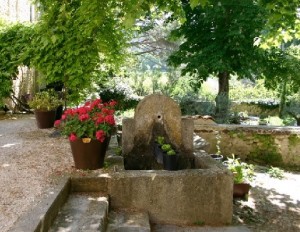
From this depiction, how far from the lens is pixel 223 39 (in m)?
11.0

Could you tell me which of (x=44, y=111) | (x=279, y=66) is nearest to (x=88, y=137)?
(x=44, y=111)

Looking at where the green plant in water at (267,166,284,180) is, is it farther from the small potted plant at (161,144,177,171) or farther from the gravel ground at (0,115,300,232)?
the small potted plant at (161,144,177,171)

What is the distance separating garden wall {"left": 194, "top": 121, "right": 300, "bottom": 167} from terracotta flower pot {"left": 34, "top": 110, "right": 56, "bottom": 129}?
3.49 metres

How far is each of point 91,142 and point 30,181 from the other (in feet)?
2.95

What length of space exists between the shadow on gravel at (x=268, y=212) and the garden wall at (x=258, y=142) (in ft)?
Answer: 6.50

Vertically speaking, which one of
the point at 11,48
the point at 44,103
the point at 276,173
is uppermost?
the point at 11,48

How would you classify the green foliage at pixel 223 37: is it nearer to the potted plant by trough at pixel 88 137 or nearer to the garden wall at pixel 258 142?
the garden wall at pixel 258 142

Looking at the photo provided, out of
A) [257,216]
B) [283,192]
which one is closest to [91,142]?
[257,216]

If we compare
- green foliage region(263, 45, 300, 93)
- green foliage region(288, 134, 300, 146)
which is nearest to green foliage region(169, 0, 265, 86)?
green foliage region(263, 45, 300, 93)

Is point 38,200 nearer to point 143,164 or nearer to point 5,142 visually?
point 143,164

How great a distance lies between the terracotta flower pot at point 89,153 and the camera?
459 cm

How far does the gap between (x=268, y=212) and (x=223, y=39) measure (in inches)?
276

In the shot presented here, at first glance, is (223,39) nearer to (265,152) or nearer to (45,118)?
(265,152)

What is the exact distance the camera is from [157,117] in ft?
17.8
